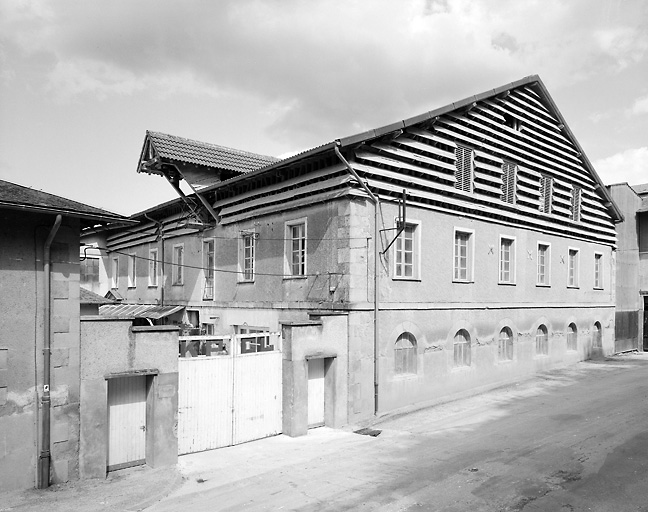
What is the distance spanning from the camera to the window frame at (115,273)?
29.5 meters

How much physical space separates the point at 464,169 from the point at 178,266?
11.8 m

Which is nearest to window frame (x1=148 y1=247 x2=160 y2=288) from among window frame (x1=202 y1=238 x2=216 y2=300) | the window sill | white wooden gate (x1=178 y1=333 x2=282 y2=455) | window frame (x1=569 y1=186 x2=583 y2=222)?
window frame (x1=202 y1=238 x2=216 y2=300)

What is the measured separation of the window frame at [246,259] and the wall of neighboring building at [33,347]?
26.8 ft

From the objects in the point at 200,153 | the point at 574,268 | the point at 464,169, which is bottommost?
the point at 574,268

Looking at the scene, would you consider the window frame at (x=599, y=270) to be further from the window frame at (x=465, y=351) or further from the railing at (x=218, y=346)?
the railing at (x=218, y=346)

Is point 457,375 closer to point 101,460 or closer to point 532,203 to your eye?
point 532,203

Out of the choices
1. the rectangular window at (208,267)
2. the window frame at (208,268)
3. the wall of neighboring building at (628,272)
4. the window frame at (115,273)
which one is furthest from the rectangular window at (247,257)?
the wall of neighboring building at (628,272)

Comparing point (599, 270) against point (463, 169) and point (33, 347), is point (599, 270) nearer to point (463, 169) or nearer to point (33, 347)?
point (463, 169)

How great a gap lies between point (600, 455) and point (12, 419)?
1032cm

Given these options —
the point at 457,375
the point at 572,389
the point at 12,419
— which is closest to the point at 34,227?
the point at 12,419

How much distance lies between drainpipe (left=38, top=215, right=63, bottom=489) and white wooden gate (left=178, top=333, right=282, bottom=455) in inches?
101

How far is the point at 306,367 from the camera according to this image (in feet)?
43.4

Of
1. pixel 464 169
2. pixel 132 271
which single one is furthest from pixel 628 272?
pixel 132 271

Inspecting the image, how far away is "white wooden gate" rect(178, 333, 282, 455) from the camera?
11586 mm
